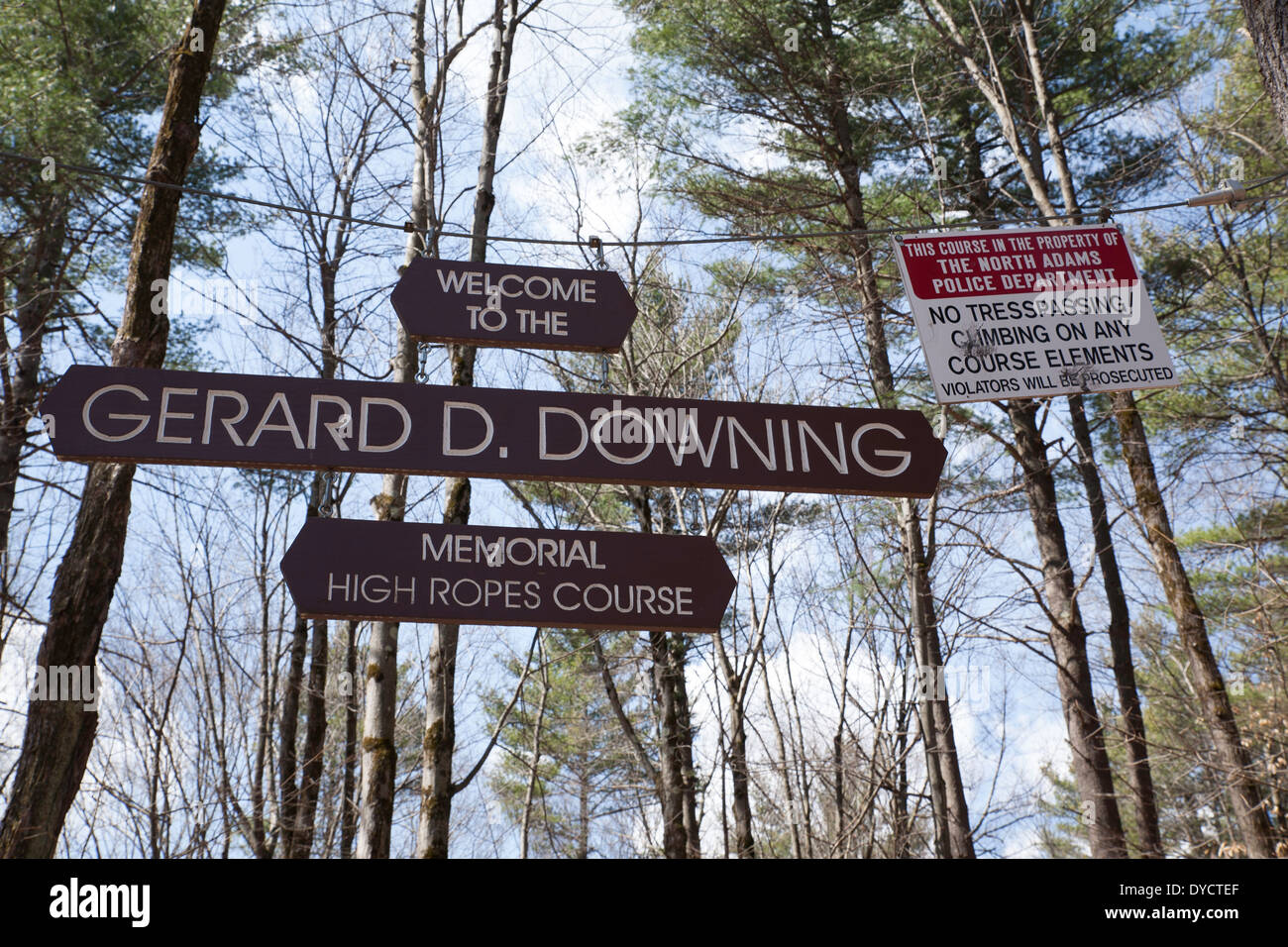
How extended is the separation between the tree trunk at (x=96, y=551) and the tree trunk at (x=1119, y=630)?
8.72m

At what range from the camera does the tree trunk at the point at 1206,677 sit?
7836 millimetres

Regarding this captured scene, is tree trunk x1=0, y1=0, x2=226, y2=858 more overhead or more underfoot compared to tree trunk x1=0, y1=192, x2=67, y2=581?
more underfoot

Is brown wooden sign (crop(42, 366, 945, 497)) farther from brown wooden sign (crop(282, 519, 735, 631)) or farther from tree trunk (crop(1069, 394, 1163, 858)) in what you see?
tree trunk (crop(1069, 394, 1163, 858))

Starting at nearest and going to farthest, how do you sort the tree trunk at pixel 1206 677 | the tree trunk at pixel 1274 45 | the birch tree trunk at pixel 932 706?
the tree trunk at pixel 1274 45 < the tree trunk at pixel 1206 677 < the birch tree trunk at pixel 932 706

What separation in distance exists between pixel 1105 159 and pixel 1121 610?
5.91 meters

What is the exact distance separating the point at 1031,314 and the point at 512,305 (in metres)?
2.25

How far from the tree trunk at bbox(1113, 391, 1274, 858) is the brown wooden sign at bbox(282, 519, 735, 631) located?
18.9 ft

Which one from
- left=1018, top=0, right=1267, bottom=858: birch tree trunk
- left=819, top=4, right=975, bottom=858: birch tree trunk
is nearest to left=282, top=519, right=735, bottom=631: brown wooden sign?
left=819, top=4, right=975, bottom=858: birch tree trunk

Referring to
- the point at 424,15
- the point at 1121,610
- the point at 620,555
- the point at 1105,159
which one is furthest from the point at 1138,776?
the point at 424,15

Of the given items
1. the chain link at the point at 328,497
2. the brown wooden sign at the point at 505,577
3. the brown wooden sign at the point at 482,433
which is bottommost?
the brown wooden sign at the point at 505,577

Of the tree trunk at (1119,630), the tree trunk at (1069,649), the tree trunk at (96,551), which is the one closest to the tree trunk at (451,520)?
the tree trunk at (96,551)

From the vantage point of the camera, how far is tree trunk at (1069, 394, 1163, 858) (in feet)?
33.7

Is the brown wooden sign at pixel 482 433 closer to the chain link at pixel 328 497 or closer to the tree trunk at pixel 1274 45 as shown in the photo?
the tree trunk at pixel 1274 45
